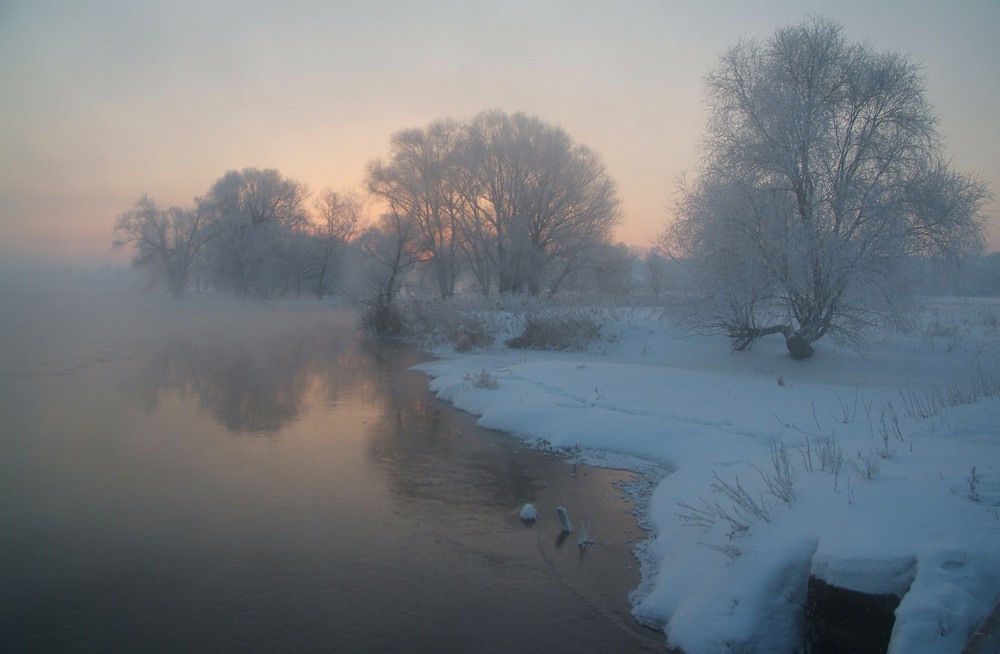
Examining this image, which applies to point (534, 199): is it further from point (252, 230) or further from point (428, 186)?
point (252, 230)

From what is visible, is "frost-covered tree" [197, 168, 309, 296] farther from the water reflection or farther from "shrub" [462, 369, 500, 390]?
"shrub" [462, 369, 500, 390]

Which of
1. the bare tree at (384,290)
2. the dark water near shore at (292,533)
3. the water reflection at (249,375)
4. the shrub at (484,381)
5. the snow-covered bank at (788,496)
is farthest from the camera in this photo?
the bare tree at (384,290)

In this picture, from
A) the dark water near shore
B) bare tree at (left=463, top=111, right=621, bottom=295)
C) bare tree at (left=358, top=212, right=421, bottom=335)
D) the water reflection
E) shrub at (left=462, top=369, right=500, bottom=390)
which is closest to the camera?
the dark water near shore

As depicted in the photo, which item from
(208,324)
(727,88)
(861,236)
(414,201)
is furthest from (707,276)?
(208,324)

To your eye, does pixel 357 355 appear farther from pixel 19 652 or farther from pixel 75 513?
pixel 19 652

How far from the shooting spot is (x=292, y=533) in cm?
671

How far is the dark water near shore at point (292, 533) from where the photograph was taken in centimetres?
494

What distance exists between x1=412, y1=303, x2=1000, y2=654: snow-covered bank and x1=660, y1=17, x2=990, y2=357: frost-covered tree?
430cm

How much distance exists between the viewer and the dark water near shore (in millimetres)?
4941

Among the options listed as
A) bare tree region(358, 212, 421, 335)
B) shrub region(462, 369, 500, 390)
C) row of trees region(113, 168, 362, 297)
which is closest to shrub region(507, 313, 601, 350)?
shrub region(462, 369, 500, 390)

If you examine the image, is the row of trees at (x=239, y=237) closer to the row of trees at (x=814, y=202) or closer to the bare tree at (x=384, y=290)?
the bare tree at (x=384, y=290)

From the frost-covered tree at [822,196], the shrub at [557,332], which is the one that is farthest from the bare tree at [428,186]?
the frost-covered tree at [822,196]

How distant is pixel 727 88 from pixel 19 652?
19.8 meters

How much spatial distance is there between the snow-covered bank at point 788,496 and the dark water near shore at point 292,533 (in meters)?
0.59
